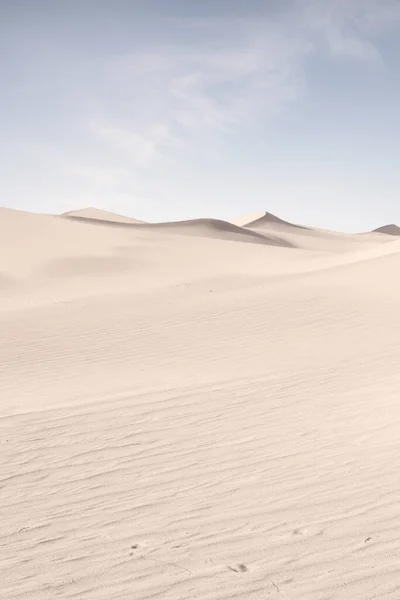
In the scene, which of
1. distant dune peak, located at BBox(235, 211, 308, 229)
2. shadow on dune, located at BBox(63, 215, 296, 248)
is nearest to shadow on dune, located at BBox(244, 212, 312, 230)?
distant dune peak, located at BBox(235, 211, 308, 229)

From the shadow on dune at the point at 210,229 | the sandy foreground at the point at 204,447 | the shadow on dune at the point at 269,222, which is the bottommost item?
the sandy foreground at the point at 204,447

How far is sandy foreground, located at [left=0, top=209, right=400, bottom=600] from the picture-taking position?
350cm

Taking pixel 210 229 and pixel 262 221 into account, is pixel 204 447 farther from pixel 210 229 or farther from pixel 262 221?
pixel 262 221

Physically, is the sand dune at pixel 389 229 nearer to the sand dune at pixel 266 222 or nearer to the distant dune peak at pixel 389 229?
the distant dune peak at pixel 389 229

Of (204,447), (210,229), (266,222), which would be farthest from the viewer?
(266,222)

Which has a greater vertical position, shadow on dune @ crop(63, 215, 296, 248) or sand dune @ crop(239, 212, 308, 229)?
sand dune @ crop(239, 212, 308, 229)

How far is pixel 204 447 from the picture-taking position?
5.63m

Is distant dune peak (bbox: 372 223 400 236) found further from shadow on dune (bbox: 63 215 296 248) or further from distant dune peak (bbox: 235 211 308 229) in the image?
shadow on dune (bbox: 63 215 296 248)

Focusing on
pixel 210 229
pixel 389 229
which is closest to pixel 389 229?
pixel 389 229

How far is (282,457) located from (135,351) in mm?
5114

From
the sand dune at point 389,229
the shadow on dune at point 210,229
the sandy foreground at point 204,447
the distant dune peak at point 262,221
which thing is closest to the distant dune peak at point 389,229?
the sand dune at point 389,229

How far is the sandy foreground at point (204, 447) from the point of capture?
138 inches

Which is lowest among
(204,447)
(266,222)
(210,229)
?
(204,447)

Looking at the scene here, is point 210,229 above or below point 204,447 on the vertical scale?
above
